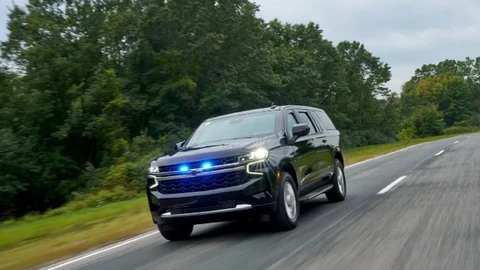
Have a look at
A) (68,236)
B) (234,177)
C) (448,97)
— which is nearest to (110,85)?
(68,236)

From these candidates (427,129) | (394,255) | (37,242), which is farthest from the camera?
(427,129)

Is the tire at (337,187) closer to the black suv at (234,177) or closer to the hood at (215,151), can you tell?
the black suv at (234,177)

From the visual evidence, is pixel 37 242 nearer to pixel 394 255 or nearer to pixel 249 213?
pixel 249 213

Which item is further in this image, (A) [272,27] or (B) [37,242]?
(A) [272,27]

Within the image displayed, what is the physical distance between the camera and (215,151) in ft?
27.0

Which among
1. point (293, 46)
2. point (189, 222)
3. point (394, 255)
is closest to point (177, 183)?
point (189, 222)

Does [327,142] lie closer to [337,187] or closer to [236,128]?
[337,187]

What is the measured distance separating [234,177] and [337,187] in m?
4.18

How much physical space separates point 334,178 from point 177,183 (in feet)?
14.1

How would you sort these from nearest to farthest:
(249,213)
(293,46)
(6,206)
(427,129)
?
(249,213) → (6,206) → (293,46) → (427,129)

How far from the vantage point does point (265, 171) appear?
8180 mm

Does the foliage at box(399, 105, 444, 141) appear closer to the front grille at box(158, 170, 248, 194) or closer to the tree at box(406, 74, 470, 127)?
the tree at box(406, 74, 470, 127)

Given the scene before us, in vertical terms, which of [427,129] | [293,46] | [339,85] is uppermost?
[293,46]

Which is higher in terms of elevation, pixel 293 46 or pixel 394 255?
pixel 293 46
